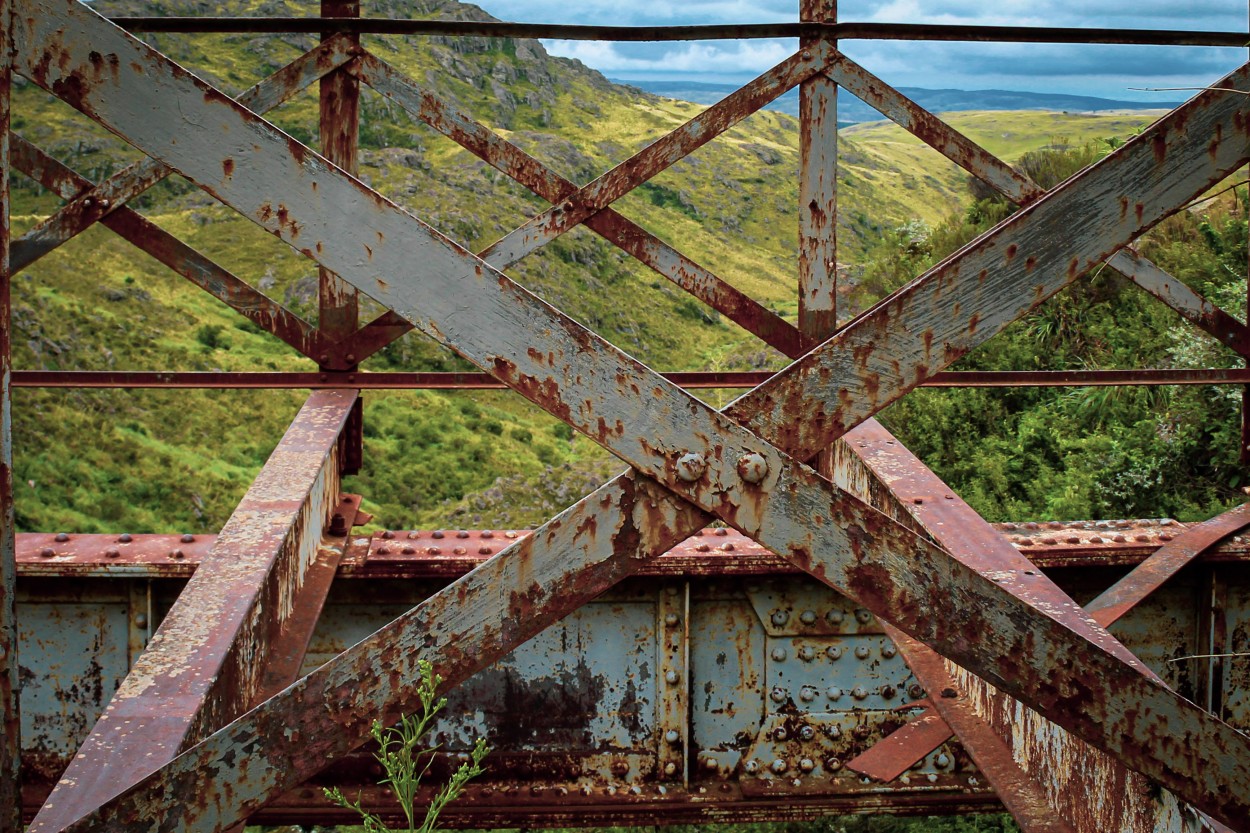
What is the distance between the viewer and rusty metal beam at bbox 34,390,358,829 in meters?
1.85

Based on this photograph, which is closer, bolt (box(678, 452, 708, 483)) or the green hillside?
bolt (box(678, 452, 708, 483))

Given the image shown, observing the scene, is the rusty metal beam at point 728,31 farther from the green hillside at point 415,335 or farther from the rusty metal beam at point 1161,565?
the green hillside at point 415,335

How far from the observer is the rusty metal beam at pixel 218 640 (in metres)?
1.85

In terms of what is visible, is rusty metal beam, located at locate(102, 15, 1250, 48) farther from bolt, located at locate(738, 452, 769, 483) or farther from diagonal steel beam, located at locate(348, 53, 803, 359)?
bolt, located at locate(738, 452, 769, 483)

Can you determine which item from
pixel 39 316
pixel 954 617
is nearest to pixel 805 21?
pixel 954 617

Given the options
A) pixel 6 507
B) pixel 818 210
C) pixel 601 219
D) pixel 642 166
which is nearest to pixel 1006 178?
pixel 818 210

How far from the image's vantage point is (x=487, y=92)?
70.8 m

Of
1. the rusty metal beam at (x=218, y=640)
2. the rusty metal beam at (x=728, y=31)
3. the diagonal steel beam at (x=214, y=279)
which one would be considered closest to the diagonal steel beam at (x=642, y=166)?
the rusty metal beam at (x=728, y=31)

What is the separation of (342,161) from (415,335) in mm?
40161

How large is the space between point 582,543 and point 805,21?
3098 millimetres

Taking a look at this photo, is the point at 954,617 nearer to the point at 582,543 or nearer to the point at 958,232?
the point at 582,543

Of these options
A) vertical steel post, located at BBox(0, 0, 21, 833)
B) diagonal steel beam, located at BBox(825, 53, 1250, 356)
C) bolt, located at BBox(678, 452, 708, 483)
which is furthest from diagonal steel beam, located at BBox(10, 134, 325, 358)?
bolt, located at BBox(678, 452, 708, 483)

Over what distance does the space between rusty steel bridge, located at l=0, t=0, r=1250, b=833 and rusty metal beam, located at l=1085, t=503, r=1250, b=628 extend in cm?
2

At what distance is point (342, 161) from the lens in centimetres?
446
